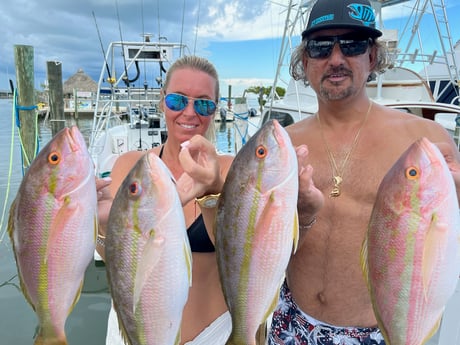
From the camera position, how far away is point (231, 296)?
1.66 m

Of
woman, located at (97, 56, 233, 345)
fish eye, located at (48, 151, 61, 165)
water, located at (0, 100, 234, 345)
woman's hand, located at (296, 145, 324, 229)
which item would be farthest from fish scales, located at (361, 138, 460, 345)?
water, located at (0, 100, 234, 345)

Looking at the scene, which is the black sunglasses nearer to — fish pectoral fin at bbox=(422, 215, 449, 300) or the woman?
the woman

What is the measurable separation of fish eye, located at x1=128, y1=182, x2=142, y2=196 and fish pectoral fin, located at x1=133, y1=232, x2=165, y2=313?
19 cm

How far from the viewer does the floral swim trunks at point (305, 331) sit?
221cm

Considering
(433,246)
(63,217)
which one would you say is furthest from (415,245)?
(63,217)

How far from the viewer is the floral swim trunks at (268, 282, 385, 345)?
2205 mm

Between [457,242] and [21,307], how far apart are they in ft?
20.6

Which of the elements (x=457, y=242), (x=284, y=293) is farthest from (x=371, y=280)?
(x=284, y=293)

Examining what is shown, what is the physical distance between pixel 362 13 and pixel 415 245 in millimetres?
1398

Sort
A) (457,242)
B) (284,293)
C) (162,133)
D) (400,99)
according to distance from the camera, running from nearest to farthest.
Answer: (457,242) < (284,293) < (400,99) < (162,133)

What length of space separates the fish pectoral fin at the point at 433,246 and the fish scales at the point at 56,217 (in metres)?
1.35

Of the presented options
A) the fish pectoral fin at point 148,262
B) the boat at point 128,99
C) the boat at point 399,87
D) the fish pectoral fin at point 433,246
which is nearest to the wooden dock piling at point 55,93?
the boat at point 128,99

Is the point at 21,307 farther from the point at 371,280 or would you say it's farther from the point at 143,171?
the point at 371,280

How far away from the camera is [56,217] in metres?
1.53
